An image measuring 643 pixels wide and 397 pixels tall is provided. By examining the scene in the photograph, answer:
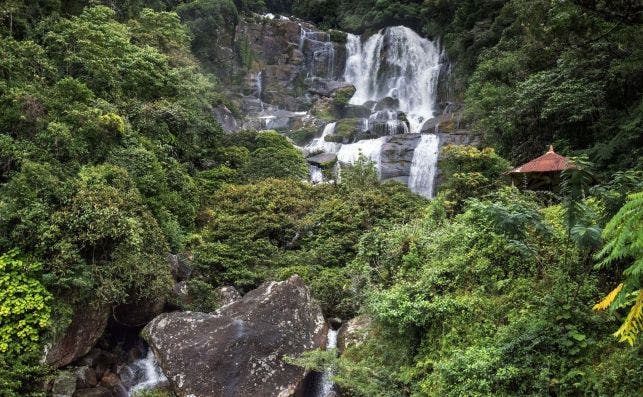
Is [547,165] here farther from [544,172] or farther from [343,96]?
[343,96]

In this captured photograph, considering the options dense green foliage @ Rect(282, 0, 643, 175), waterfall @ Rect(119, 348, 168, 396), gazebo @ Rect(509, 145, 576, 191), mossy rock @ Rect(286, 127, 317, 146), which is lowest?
waterfall @ Rect(119, 348, 168, 396)

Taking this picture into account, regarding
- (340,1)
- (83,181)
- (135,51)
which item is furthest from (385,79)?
(83,181)

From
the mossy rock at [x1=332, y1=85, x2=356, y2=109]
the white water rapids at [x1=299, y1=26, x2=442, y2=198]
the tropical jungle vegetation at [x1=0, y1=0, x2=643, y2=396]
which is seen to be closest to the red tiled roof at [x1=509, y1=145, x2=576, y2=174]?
the tropical jungle vegetation at [x1=0, y1=0, x2=643, y2=396]

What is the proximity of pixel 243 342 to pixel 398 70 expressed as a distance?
26.5 m

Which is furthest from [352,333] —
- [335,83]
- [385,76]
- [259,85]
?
[259,85]

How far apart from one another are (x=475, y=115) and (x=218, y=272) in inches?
470

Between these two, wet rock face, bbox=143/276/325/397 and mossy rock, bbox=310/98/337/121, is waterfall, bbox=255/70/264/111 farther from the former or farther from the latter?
wet rock face, bbox=143/276/325/397

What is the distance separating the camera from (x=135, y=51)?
15.3 meters

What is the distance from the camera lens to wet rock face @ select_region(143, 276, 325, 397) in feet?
25.5

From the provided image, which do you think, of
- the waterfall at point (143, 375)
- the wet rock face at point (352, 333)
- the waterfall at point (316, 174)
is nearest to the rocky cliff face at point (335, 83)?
the waterfall at point (316, 174)

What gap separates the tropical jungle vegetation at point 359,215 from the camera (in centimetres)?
475

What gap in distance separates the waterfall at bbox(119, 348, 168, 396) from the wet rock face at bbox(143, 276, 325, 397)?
39.2 inches

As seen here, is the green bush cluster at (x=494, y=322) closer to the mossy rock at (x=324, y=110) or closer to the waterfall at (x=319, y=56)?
the mossy rock at (x=324, y=110)

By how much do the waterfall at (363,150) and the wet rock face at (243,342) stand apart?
12.3 metres
